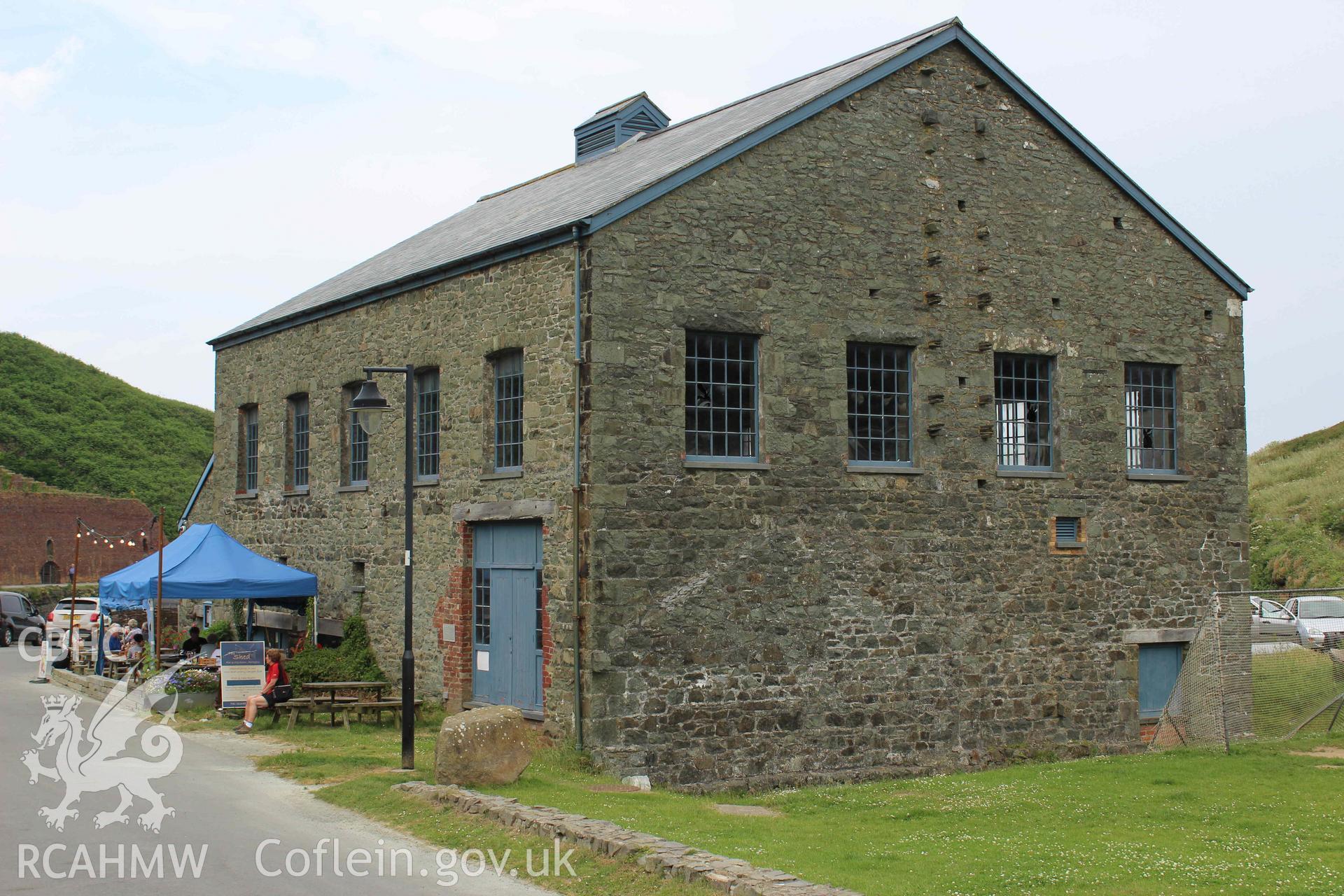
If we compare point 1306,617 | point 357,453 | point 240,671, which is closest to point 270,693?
point 240,671

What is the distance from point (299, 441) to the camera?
77.0ft

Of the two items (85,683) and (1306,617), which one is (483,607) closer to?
(85,683)

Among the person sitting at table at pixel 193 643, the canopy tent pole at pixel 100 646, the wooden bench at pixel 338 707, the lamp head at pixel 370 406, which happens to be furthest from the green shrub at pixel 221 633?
the lamp head at pixel 370 406

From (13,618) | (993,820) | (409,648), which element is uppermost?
(409,648)

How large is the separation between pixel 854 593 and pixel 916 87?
23.3 feet

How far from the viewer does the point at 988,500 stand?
1802cm

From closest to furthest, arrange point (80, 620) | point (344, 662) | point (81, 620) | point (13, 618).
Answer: point (344, 662) → point (81, 620) → point (80, 620) → point (13, 618)

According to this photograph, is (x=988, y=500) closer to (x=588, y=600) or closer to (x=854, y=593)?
(x=854, y=593)

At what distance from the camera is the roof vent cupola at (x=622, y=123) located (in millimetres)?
24766

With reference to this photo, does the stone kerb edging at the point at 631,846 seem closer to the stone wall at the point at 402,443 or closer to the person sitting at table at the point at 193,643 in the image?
the stone wall at the point at 402,443

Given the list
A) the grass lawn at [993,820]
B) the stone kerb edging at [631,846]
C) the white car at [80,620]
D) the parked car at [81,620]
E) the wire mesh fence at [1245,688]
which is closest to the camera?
the stone kerb edging at [631,846]

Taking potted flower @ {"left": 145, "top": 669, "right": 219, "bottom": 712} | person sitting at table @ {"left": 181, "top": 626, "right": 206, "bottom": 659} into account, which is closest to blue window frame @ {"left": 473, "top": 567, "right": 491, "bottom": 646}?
potted flower @ {"left": 145, "top": 669, "right": 219, "bottom": 712}

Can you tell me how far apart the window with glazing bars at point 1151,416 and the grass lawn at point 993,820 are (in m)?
4.69

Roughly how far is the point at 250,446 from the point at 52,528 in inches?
1464
